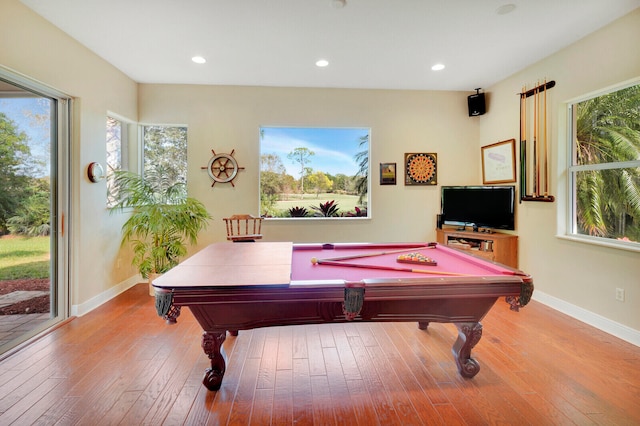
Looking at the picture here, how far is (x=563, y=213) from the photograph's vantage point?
3.43 m

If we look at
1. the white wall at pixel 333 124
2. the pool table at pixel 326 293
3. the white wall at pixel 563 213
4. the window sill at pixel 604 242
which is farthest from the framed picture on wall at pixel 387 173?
the pool table at pixel 326 293

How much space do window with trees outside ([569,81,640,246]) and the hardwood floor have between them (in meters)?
1.05

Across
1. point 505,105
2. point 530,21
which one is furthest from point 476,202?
point 530,21

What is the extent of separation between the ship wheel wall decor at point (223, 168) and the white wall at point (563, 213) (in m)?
3.81

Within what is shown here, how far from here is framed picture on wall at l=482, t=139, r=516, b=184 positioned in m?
4.05

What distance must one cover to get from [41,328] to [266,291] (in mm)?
2679

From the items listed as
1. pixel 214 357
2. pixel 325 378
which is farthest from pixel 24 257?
pixel 325 378

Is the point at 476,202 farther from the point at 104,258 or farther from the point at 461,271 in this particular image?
the point at 104,258

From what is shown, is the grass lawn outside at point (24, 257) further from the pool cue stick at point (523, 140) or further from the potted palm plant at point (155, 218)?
the pool cue stick at point (523, 140)

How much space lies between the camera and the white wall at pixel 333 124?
443 cm

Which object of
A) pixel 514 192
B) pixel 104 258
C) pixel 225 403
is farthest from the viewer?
pixel 514 192

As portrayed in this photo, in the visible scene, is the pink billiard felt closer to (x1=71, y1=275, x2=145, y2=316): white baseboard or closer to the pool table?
the pool table

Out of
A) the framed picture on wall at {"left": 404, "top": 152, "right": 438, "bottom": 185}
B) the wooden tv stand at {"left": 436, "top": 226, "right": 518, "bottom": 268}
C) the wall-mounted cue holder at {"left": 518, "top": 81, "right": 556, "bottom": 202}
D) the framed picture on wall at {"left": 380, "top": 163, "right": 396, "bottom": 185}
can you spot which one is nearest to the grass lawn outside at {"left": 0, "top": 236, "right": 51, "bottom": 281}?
the framed picture on wall at {"left": 380, "top": 163, "right": 396, "bottom": 185}

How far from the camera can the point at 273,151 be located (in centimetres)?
474
